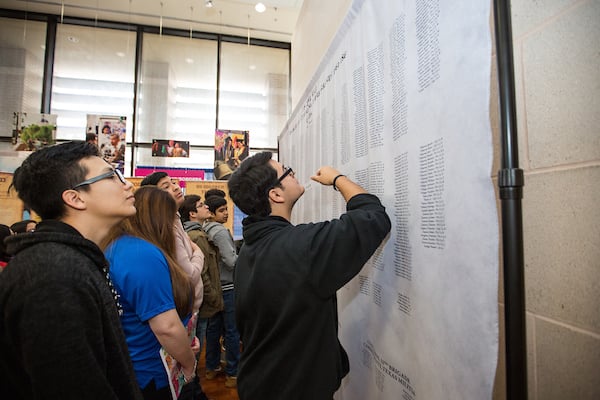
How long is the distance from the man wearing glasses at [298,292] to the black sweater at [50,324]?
0.41 meters

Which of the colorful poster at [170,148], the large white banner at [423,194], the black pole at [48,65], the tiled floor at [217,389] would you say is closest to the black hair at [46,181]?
the large white banner at [423,194]

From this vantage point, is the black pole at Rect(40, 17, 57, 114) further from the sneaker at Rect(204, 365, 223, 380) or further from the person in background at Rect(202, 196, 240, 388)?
the sneaker at Rect(204, 365, 223, 380)

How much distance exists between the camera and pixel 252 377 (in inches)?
39.4

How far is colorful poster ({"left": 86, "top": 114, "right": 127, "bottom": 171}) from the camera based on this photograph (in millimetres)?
4629

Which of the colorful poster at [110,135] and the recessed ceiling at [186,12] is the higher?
the recessed ceiling at [186,12]

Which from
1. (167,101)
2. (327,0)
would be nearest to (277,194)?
(327,0)

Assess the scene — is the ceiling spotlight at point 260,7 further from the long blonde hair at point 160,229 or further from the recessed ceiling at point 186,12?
the long blonde hair at point 160,229

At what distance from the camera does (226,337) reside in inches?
111

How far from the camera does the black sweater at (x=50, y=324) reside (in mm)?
680

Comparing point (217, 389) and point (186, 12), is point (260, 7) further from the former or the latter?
point (217, 389)

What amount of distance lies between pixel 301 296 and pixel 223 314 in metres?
2.32

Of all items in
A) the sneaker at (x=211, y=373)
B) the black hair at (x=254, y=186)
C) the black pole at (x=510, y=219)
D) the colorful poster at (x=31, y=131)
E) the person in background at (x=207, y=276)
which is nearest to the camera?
the black pole at (x=510, y=219)

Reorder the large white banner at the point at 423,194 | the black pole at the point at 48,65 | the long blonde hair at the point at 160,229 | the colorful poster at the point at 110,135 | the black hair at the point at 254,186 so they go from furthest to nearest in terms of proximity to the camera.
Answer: the black pole at the point at 48,65
the colorful poster at the point at 110,135
the long blonde hair at the point at 160,229
the black hair at the point at 254,186
the large white banner at the point at 423,194

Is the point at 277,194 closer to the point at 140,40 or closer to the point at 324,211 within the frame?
the point at 324,211
